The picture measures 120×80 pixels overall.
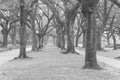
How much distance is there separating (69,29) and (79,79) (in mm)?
19475

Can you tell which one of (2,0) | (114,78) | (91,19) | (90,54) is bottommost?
(114,78)

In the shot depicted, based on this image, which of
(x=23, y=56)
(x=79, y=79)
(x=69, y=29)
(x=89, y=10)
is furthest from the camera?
(x=69, y=29)

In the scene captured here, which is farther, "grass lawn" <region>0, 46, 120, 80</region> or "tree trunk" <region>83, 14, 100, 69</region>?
"tree trunk" <region>83, 14, 100, 69</region>

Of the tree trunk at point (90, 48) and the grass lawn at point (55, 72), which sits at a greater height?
the tree trunk at point (90, 48)

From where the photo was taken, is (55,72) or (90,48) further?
(90,48)

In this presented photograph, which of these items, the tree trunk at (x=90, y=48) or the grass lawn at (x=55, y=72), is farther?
the tree trunk at (x=90, y=48)

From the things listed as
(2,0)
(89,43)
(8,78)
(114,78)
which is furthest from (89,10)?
(2,0)

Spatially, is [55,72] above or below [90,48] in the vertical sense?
below

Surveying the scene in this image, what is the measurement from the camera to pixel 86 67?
12984mm

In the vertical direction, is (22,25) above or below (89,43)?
above

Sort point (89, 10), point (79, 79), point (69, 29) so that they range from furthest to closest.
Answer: point (69, 29)
point (89, 10)
point (79, 79)

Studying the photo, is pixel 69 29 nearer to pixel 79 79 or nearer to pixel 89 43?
pixel 89 43

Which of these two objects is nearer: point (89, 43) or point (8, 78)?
point (8, 78)

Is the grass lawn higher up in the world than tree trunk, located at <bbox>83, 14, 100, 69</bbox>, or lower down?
lower down
